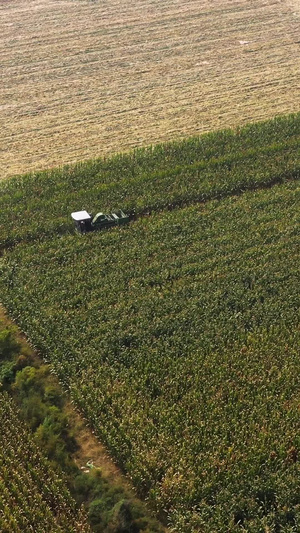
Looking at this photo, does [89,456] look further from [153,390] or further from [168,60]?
Answer: [168,60]

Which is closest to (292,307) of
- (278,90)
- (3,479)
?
(3,479)

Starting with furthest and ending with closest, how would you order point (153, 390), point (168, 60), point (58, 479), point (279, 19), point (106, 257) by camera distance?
point (279, 19)
point (168, 60)
point (106, 257)
point (153, 390)
point (58, 479)

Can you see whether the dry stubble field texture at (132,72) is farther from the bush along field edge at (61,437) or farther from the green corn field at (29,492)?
the green corn field at (29,492)

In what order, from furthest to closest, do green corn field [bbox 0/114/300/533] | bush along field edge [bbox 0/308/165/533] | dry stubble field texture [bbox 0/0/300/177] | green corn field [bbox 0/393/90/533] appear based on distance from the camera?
dry stubble field texture [bbox 0/0/300/177], green corn field [bbox 0/114/300/533], bush along field edge [bbox 0/308/165/533], green corn field [bbox 0/393/90/533]

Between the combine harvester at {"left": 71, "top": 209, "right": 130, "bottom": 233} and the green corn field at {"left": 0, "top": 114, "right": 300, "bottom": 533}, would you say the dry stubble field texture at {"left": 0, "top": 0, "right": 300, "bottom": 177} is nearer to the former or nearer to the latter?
the green corn field at {"left": 0, "top": 114, "right": 300, "bottom": 533}

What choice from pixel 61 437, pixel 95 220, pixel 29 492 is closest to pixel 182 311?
pixel 61 437

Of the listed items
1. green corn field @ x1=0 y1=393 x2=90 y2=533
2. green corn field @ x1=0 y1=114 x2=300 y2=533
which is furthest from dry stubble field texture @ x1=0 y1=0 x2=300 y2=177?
green corn field @ x1=0 y1=393 x2=90 y2=533
